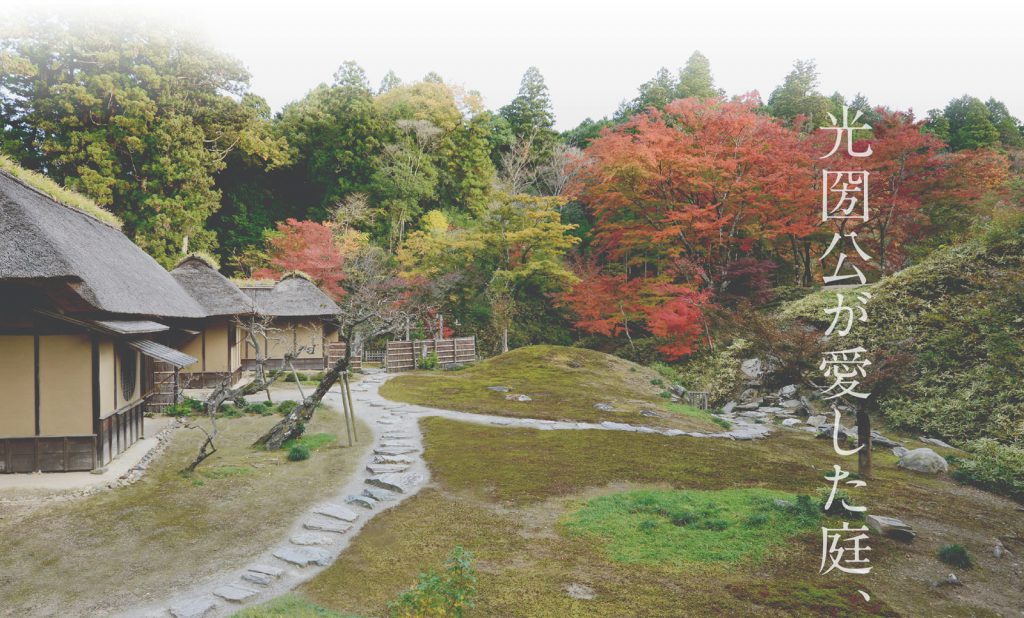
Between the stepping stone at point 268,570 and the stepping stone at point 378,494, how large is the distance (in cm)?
209

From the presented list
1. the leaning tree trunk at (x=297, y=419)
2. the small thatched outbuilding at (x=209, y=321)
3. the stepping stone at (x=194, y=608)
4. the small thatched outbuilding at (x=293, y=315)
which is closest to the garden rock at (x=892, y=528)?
the stepping stone at (x=194, y=608)

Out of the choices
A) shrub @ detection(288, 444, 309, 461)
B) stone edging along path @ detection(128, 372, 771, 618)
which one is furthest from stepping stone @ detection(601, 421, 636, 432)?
shrub @ detection(288, 444, 309, 461)

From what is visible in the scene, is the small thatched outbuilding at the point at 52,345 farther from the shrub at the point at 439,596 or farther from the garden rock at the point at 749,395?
the garden rock at the point at 749,395

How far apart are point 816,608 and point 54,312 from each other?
10.2 meters

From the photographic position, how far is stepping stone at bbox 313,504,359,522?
21.4 feet

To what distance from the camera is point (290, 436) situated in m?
10.1

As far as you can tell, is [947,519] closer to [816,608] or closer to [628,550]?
[816,608]

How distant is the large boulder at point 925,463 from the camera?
879 cm

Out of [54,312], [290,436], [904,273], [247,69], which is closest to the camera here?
[54,312]

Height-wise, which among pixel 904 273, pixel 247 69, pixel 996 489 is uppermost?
pixel 247 69

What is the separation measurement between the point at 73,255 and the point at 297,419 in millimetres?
4439

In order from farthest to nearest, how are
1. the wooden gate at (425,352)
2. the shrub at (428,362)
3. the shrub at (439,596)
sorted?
1. the shrub at (428,362)
2. the wooden gate at (425,352)
3. the shrub at (439,596)

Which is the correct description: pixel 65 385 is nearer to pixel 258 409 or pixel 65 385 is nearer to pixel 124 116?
pixel 258 409

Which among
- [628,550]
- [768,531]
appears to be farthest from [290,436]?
[768,531]
